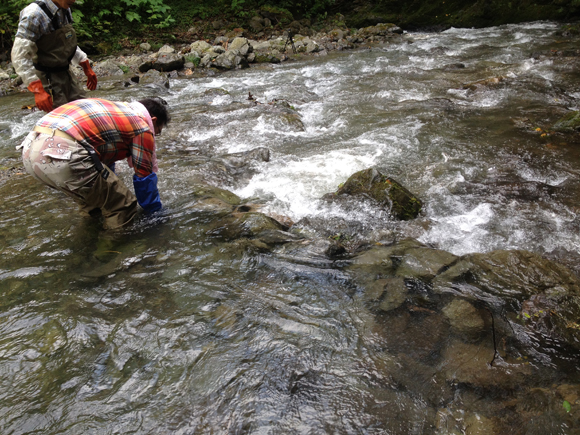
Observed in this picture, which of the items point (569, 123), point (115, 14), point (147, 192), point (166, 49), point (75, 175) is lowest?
point (569, 123)

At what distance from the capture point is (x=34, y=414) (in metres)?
2.19

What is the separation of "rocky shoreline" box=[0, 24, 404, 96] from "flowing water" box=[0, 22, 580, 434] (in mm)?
4901

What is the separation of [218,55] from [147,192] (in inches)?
439

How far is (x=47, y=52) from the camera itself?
15.4 feet

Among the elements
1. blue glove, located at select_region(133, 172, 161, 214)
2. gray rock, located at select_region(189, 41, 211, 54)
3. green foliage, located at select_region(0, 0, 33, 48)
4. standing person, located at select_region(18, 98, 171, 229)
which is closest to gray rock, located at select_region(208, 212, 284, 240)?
blue glove, located at select_region(133, 172, 161, 214)

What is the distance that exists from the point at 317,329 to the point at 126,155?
270cm

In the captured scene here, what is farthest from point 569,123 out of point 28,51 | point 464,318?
point 28,51

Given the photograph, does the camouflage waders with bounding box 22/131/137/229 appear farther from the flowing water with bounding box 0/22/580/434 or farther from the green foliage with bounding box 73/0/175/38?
the green foliage with bounding box 73/0/175/38

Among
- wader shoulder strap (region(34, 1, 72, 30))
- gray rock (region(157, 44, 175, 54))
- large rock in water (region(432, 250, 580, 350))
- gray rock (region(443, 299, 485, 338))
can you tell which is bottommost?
large rock in water (region(432, 250, 580, 350))

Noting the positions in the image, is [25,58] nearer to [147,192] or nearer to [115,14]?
[147,192]

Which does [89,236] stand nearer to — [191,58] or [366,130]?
[366,130]

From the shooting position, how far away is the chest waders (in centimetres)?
459

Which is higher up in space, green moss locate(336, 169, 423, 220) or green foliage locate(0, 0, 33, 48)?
green foliage locate(0, 0, 33, 48)

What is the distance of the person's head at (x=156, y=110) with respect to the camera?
148 inches
